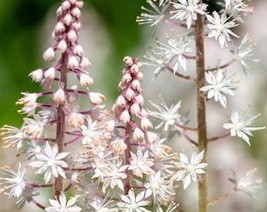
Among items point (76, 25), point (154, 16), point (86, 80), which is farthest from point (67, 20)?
point (154, 16)

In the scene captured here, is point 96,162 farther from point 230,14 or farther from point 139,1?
point 139,1

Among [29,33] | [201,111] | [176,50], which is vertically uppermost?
[29,33]

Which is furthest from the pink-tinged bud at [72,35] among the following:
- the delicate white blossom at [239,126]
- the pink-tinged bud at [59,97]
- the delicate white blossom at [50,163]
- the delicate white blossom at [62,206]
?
the delicate white blossom at [239,126]

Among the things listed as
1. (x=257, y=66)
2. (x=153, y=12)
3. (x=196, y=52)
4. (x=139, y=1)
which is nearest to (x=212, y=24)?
(x=196, y=52)

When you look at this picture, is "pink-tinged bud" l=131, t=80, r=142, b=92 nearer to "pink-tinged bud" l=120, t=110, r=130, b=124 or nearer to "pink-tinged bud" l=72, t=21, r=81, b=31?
"pink-tinged bud" l=120, t=110, r=130, b=124

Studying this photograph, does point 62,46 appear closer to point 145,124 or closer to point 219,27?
point 145,124

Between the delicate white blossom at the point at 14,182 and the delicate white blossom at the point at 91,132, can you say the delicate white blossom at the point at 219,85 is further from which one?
the delicate white blossom at the point at 14,182

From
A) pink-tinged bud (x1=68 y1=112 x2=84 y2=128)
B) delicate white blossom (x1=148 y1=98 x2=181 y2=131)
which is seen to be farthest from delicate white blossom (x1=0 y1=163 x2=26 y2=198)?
delicate white blossom (x1=148 y1=98 x2=181 y2=131)
